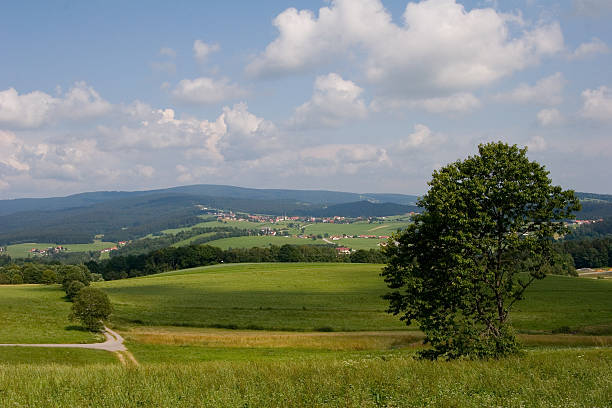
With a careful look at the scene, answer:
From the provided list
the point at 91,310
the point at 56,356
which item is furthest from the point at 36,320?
the point at 56,356

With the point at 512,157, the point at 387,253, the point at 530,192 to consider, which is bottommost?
the point at 387,253

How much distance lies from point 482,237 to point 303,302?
51.1 metres

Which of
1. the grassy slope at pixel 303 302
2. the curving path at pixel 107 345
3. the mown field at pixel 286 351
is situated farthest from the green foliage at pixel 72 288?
the curving path at pixel 107 345

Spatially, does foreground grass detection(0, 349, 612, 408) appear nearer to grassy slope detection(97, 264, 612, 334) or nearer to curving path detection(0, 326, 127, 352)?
curving path detection(0, 326, 127, 352)

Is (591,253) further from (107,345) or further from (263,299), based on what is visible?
(107,345)

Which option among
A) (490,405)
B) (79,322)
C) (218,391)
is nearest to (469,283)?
(490,405)

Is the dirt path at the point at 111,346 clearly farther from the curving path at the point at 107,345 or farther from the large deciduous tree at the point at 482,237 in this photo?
the large deciduous tree at the point at 482,237

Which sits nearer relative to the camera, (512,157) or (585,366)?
(585,366)

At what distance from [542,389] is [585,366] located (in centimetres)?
404

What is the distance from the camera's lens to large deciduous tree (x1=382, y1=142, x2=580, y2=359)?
71.0ft

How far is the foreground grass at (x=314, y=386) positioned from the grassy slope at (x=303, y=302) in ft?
128

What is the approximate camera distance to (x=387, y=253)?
2692cm

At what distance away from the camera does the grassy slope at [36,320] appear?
45812 millimetres

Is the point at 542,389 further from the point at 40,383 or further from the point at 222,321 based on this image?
the point at 222,321
